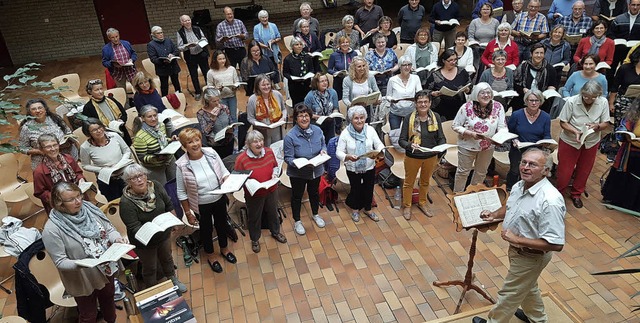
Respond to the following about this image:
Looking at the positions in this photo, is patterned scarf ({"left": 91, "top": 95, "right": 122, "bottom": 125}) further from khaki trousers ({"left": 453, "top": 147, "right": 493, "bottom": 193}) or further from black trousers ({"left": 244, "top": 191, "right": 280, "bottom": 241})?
khaki trousers ({"left": 453, "top": 147, "right": 493, "bottom": 193})

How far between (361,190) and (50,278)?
10.8 ft

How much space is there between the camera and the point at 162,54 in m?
7.91

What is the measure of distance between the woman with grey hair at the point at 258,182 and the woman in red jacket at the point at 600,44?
516 centimetres

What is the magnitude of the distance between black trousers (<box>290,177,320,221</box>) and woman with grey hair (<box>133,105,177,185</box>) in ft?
4.67

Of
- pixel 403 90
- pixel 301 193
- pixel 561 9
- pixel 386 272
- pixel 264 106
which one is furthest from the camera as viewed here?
pixel 561 9

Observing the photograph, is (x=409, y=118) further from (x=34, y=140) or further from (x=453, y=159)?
(x=34, y=140)

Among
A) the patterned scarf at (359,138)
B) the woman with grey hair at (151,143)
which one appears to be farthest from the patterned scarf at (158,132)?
the patterned scarf at (359,138)

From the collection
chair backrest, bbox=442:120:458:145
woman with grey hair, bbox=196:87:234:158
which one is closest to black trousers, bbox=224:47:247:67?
woman with grey hair, bbox=196:87:234:158

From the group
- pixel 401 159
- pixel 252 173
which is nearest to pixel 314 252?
pixel 252 173

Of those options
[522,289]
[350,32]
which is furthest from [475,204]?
[350,32]

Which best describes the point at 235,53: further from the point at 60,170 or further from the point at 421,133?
the point at 421,133

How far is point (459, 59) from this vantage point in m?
6.85

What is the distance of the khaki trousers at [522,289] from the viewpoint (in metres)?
3.38

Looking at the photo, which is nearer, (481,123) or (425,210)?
(481,123)
